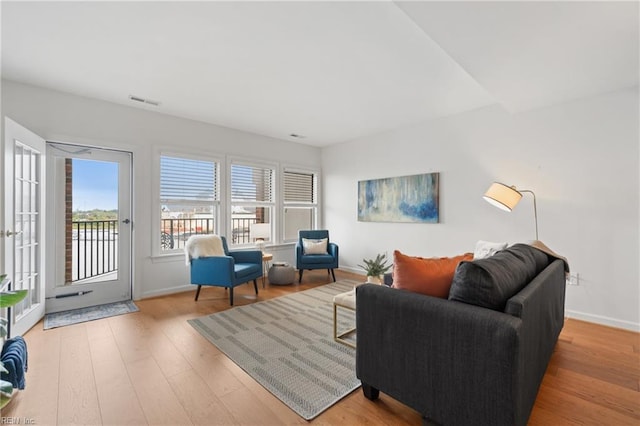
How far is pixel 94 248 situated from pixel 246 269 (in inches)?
73.9

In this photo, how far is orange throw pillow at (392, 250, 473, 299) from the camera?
1.60 m

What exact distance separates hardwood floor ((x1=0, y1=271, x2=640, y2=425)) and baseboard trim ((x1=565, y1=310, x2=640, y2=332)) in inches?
4.9

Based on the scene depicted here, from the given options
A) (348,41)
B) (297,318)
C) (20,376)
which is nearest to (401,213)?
(297,318)

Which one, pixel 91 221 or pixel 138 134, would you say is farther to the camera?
pixel 138 134

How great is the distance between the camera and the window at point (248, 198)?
4824mm

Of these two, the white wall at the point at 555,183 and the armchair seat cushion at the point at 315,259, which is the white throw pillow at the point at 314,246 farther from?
the white wall at the point at 555,183

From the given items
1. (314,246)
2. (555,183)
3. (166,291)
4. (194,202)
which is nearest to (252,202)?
(194,202)

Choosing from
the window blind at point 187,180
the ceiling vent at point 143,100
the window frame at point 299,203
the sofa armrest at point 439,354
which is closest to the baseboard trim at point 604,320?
the sofa armrest at point 439,354

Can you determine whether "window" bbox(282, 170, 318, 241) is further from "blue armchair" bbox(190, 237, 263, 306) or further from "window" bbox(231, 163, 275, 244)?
"blue armchair" bbox(190, 237, 263, 306)

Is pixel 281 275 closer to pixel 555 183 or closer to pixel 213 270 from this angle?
pixel 213 270

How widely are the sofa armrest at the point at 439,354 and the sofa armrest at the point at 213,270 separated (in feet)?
7.22

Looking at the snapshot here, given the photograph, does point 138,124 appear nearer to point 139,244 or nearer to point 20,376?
point 139,244

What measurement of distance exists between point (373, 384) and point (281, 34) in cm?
253

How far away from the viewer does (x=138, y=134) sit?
3.80 metres
